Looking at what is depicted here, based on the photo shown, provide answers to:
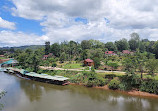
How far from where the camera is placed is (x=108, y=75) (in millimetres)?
30188

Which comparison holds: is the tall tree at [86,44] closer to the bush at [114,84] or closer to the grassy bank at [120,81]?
the grassy bank at [120,81]

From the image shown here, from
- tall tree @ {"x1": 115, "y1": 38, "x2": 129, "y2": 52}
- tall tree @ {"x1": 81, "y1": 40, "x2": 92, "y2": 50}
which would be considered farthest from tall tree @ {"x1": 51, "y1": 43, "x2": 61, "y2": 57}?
tall tree @ {"x1": 115, "y1": 38, "x2": 129, "y2": 52}

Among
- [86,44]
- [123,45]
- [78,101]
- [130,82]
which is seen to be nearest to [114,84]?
[130,82]

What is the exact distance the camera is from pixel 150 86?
24438 mm

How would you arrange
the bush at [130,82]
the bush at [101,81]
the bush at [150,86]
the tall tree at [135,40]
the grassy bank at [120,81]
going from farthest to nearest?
the tall tree at [135,40], the bush at [101,81], the bush at [130,82], the grassy bank at [120,81], the bush at [150,86]

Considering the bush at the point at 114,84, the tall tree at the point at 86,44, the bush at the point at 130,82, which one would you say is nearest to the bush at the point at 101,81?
the bush at the point at 114,84

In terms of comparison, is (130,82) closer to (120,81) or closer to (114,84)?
(120,81)

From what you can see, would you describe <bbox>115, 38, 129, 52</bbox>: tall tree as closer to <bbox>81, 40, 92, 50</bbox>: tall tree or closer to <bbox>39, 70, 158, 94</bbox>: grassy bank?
<bbox>81, 40, 92, 50</bbox>: tall tree

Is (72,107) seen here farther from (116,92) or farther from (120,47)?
(120,47)

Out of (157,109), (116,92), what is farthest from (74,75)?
(157,109)

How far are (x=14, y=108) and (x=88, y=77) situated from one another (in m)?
18.6

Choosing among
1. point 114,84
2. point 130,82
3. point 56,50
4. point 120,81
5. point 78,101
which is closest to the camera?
point 78,101

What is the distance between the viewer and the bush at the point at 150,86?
23844mm

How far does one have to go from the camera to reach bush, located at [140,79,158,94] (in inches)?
939
